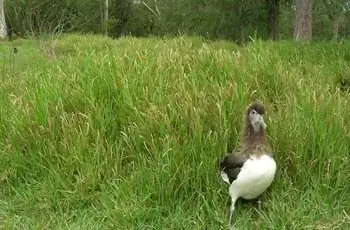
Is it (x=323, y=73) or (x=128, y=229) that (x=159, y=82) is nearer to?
(x=128, y=229)

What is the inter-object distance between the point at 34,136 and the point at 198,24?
30544 millimetres

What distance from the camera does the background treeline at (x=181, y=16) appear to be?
27.8m

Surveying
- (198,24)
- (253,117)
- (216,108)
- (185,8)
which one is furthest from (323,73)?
(185,8)

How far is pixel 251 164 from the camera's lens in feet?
11.2

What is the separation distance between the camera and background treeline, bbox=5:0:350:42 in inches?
1096

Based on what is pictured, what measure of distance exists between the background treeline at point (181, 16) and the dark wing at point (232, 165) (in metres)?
19.8

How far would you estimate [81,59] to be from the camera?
600 centimetres

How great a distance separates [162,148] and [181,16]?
3431 cm

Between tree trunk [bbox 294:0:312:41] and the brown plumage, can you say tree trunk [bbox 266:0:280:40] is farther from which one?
the brown plumage

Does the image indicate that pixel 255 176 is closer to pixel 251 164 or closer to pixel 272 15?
pixel 251 164

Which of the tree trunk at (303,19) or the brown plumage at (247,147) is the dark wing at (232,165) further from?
the tree trunk at (303,19)

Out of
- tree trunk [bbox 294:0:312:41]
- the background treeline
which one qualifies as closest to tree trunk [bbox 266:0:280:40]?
the background treeline

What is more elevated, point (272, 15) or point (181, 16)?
point (272, 15)

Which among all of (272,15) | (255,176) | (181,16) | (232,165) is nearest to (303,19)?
(272,15)
